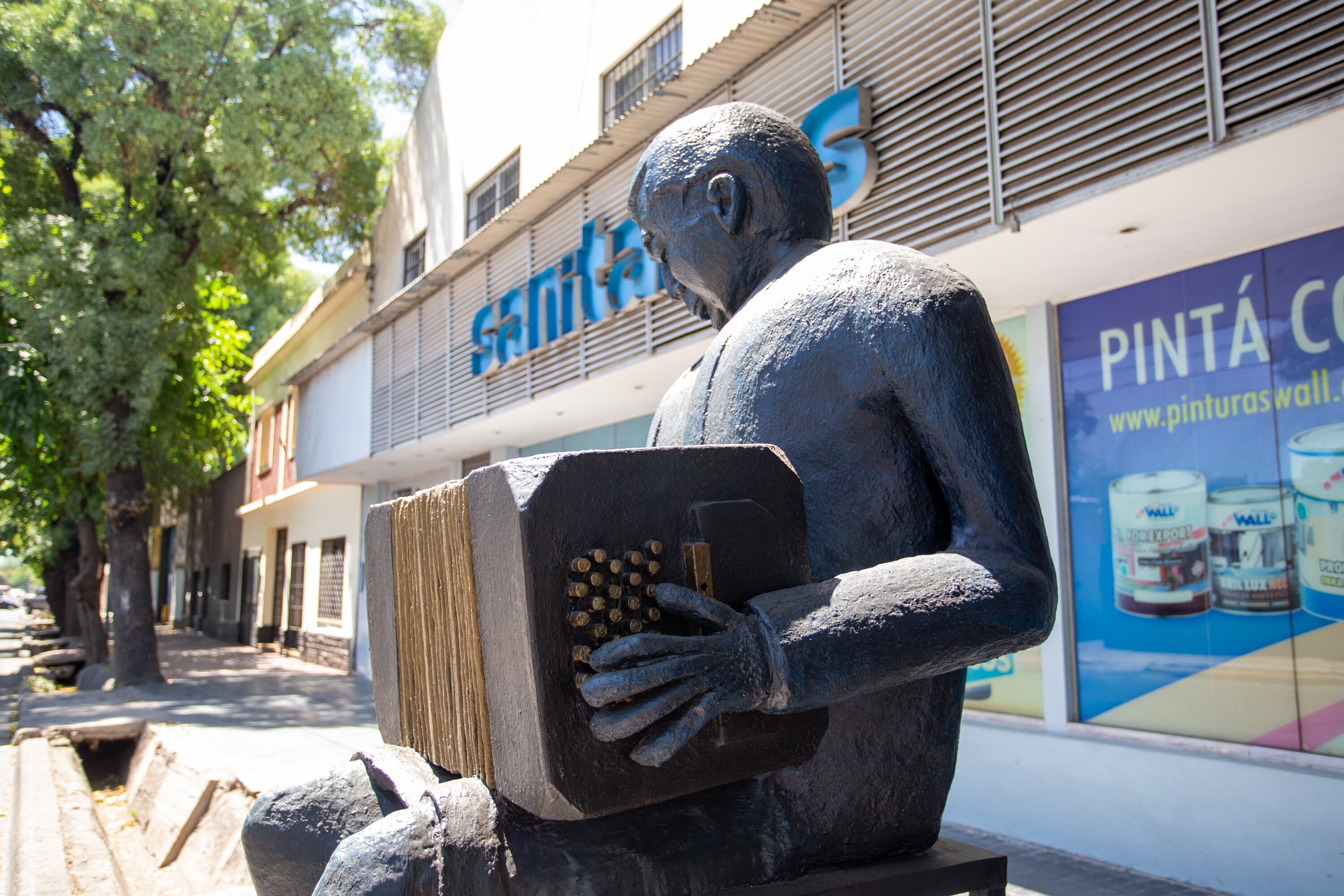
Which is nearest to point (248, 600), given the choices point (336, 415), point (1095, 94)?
point (336, 415)

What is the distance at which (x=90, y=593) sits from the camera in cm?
1636

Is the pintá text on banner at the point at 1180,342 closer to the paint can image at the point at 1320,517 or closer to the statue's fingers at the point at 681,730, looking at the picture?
the paint can image at the point at 1320,517

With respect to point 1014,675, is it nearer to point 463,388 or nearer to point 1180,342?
point 1180,342

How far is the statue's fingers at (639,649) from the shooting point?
1203mm

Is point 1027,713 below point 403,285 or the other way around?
below

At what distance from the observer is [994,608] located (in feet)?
4.45

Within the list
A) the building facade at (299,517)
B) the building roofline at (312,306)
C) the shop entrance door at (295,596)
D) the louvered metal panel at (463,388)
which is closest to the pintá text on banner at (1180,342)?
the louvered metal panel at (463,388)

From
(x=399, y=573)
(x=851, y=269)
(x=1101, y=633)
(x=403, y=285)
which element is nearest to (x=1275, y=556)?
(x=1101, y=633)

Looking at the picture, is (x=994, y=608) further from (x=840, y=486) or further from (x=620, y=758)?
(x=620, y=758)

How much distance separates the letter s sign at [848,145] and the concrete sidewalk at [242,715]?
4.19 metres

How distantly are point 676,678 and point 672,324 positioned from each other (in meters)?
6.37

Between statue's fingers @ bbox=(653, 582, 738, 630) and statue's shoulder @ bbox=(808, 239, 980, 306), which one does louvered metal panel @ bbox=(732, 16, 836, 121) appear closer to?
statue's shoulder @ bbox=(808, 239, 980, 306)

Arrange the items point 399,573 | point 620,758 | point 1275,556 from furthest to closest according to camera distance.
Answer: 1. point 1275,556
2. point 399,573
3. point 620,758

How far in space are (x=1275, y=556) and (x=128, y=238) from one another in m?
13.5
